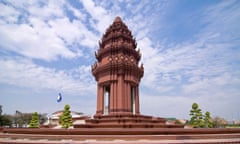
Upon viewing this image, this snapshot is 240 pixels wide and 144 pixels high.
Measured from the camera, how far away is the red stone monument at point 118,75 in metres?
16.7

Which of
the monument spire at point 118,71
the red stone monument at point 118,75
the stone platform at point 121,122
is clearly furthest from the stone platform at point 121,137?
the monument spire at point 118,71

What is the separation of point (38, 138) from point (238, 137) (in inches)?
473

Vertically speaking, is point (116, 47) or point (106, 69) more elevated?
point (116, 47)

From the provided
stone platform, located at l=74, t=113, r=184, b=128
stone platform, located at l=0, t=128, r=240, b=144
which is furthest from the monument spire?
stone platform, located at l=0, t=128, r=240, b=144

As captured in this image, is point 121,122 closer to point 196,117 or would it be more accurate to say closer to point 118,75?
point 118,75

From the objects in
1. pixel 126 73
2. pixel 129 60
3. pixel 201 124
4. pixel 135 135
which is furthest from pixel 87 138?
pixel 201 124

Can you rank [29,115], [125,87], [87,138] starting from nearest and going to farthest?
[87,138], [125,87], [29,115]

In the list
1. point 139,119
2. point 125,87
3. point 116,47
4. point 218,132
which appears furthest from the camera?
point 116,47

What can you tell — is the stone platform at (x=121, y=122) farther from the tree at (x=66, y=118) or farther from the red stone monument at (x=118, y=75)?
the tree at (x=66, y=118)

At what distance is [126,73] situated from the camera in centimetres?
1808

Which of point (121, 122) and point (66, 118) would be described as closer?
point (121, 122)

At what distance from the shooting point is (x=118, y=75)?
17859mm

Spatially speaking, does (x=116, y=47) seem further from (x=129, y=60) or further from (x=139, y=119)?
(x=139, y=119)

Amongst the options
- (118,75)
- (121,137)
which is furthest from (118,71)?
(121,137)
